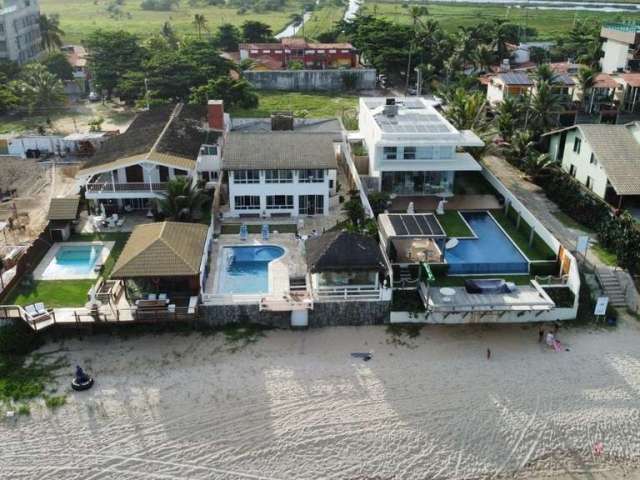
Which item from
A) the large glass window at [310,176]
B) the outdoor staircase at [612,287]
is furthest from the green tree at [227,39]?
the outdoor staircase at [612,287]

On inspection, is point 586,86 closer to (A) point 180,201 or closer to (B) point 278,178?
(B) point 278,178

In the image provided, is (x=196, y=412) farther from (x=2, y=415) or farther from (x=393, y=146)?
(x=393, y=146)

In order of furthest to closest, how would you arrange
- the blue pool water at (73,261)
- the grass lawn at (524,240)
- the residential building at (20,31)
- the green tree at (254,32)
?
the green tree at (254,32) → the residential building at (20,31) → the grass lawn at (524,240) → the blue pool water at (73,261)

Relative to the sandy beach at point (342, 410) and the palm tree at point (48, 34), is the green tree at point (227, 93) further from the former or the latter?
the sandy beach at point (342, 410)

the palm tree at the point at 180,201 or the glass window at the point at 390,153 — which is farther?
the glass window at the point at 390,153

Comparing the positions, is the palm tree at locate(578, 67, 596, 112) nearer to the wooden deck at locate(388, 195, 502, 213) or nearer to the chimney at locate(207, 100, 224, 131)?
the wooden deck at locate(388, 195, 502, 213)

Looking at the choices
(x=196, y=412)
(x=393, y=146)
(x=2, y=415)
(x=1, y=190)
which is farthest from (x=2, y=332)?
(x=393, y=146)
